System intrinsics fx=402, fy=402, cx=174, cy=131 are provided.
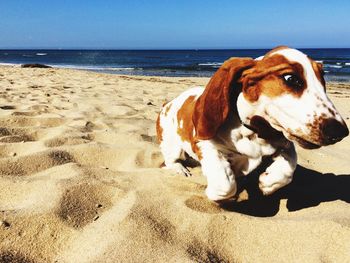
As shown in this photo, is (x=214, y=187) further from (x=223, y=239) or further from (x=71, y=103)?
(x=71, y=103)

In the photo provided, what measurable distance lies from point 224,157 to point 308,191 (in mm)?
781

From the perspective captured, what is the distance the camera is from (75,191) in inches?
93.5

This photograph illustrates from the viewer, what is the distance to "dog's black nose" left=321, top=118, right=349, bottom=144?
1783 mm

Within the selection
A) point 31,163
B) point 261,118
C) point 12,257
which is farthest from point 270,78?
point 31,163

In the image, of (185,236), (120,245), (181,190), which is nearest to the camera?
(120,245)

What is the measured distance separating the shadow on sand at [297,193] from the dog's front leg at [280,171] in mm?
151

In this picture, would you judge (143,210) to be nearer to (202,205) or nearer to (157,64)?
(202,205)

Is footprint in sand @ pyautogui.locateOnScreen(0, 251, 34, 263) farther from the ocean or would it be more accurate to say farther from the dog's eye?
the ocean

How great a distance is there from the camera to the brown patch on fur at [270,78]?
1915mm

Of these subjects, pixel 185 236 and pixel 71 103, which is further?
pixel 71 103

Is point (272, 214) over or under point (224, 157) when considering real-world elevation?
under

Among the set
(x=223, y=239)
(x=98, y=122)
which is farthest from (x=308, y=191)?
(x=98, y=122)

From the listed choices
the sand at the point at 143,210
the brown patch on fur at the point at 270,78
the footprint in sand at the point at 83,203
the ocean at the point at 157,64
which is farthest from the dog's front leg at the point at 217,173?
the ocean at the point at 157,64

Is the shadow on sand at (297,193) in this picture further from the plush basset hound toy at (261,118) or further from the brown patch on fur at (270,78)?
the brown patch on fur at (270,78)
